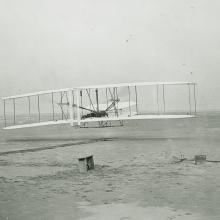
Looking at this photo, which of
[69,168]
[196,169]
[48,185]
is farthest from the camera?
[69,168]

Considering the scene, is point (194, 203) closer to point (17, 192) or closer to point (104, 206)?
point (104, 206)

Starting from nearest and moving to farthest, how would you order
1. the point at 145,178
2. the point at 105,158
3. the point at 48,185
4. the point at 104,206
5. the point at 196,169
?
the point at 104,206
the point at 48,185
the point at 145,178
the point at 196,169
the point at 105,158

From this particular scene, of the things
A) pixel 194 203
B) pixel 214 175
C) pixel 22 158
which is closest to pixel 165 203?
pixel 194 203

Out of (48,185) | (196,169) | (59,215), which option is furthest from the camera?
(196,169)

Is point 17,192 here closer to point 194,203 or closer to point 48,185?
point 48,185

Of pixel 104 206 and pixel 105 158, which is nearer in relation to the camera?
pixel 104 206

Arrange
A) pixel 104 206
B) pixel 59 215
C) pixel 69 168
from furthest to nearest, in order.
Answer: pixel 69 168 < pixel 104 206 < pixel 59 215

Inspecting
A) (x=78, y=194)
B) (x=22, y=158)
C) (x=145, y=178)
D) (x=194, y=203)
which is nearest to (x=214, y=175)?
(x=145, y=178)

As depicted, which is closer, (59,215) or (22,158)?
(59,215)
